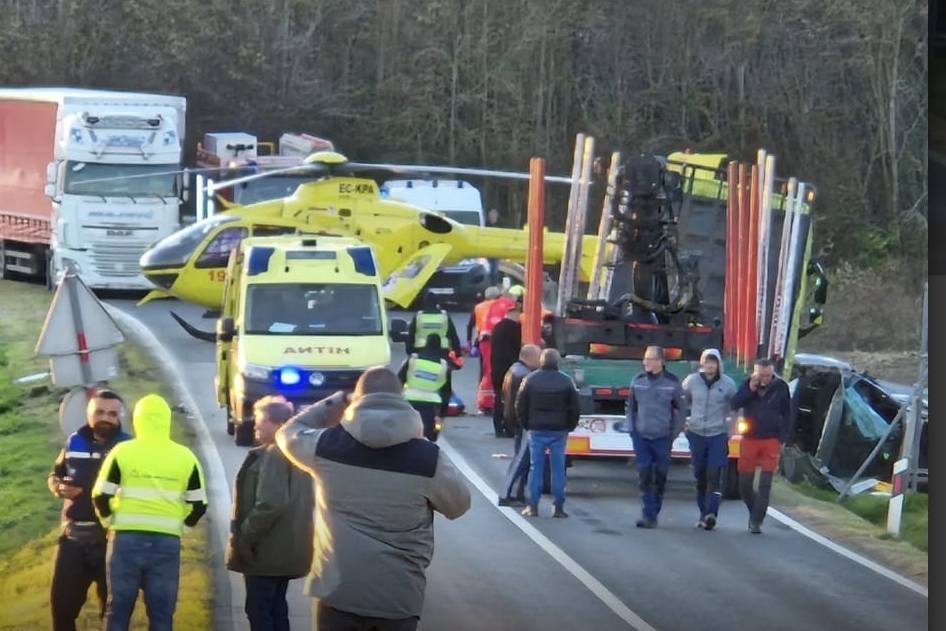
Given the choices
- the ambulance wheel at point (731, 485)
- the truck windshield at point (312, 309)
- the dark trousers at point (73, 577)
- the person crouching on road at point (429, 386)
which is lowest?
the dark trousers at point (73, 577)

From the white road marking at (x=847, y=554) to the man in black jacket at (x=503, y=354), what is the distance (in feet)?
4.21

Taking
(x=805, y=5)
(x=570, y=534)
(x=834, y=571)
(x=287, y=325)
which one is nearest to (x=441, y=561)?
(x=570, y=534)

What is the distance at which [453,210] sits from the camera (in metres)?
7.75

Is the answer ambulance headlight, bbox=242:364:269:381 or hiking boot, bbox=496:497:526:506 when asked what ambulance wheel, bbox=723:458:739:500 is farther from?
ambulance headlight, bbox=242:364:269:381

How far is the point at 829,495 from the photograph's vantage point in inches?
323

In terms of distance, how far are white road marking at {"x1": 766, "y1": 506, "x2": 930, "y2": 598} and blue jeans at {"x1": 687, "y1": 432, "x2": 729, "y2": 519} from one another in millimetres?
264

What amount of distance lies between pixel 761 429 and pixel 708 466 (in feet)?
0.99

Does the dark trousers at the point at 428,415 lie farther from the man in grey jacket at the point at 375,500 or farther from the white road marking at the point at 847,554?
the man in grey jacket at the point at 375,500

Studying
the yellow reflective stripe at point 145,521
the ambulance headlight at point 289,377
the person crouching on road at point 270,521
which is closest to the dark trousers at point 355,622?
the person crouching on road at point 270,521

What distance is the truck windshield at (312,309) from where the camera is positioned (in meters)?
7.52

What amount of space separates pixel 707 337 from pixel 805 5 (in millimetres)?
1559

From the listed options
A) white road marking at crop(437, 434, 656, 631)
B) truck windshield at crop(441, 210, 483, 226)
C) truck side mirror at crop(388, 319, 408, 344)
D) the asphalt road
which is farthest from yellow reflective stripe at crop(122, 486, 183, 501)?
truck windshield at crop(441, 210, 483, 226)

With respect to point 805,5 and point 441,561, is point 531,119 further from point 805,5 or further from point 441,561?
point 441,561

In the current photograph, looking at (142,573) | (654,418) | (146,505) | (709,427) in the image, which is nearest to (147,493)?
(146,505)
